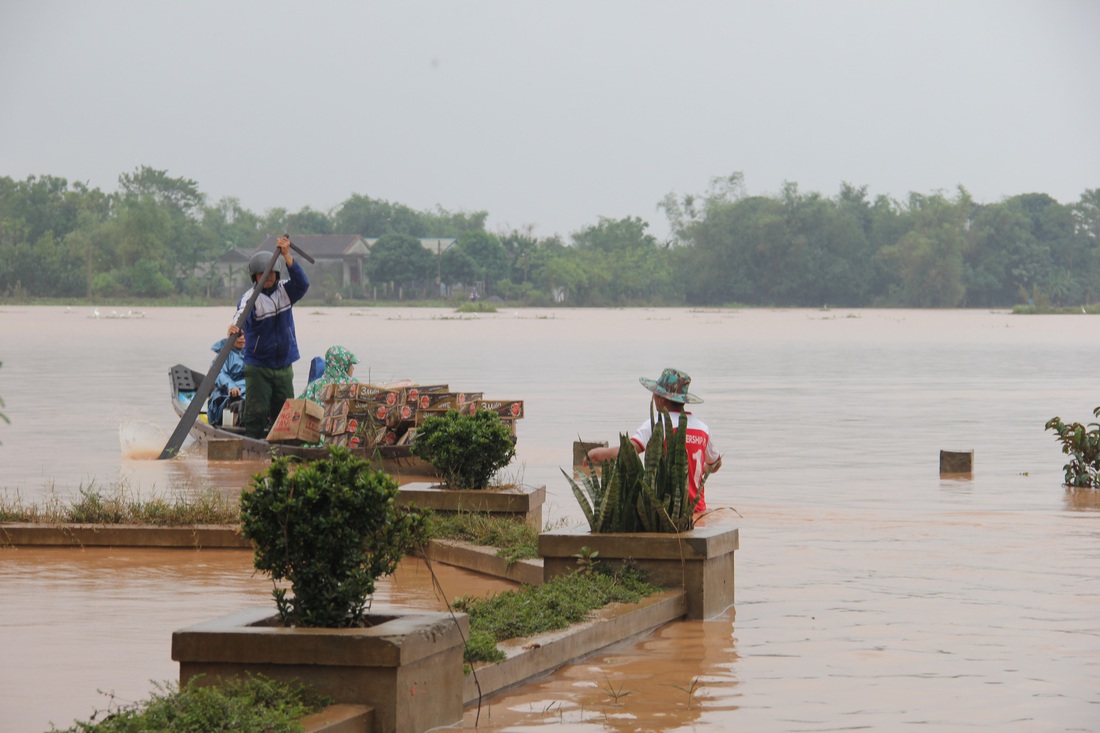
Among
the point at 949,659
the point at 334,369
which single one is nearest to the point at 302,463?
the point at 949,659

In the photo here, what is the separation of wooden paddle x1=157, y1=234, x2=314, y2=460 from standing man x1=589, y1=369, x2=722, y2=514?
6305mm

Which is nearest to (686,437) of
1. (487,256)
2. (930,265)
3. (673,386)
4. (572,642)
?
(673,386)

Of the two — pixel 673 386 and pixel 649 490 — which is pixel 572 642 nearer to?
pixel 649 490

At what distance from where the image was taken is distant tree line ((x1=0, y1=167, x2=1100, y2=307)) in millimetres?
142625

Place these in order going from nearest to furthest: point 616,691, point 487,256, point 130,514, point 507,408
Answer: point 616,691, point 130,514, point 507,408, point 487,256

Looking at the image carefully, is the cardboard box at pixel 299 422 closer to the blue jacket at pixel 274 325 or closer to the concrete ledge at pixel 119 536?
the blue jacket at pixel 274 325

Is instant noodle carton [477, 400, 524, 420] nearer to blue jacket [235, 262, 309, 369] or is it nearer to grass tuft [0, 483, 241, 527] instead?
blue jacket [235, 262, 309, 369]

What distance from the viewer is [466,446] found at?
10922mm

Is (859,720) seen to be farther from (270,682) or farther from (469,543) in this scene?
(469,543)

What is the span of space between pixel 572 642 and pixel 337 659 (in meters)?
1.98

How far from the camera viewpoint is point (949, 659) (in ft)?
26.5

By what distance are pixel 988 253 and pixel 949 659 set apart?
150 meters

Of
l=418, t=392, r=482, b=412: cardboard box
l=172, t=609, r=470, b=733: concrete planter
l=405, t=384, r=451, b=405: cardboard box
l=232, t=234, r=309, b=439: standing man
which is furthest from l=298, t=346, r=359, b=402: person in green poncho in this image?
l=172, t=609, r=470, b=733: concrete planter

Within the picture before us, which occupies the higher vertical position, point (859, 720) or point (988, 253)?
point (988, 253)
